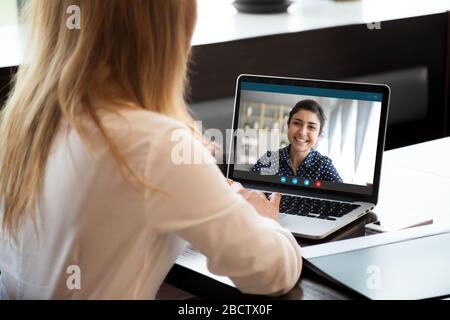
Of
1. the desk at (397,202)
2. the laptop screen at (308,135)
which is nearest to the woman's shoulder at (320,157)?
the laptop screen at (308,135)

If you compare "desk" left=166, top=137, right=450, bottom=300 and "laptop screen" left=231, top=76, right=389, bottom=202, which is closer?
"desk" left=166, top=137, right=450, bottom=300

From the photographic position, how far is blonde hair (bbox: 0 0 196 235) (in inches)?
44.8

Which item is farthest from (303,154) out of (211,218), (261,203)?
(211,218)

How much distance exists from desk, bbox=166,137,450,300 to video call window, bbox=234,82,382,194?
0.12 metres

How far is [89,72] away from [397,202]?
801 mm

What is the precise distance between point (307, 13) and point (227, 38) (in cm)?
64

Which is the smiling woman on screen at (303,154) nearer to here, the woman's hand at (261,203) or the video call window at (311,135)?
the video call window at (311,135)

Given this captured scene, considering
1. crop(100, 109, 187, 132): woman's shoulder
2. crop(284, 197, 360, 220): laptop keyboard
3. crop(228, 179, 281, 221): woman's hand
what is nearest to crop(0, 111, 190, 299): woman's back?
crop(100, 109, 187, 132): woman's shoulder

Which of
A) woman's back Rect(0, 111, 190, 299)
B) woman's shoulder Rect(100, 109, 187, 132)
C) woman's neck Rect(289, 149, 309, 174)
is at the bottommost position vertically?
woman's back Rect(0, 111, 190, 299)

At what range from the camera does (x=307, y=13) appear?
3217mm

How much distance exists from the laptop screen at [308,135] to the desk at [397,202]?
4.3 inches

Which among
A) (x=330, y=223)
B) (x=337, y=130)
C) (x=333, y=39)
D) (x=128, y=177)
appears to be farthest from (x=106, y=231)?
(x=333, y=39)

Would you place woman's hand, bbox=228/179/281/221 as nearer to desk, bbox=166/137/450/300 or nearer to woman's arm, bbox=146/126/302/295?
desk, bbox=166/137/450/300

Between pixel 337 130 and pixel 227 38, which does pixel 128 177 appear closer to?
pixel 337 130
